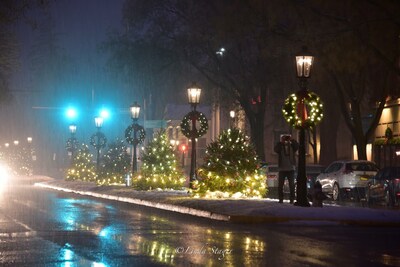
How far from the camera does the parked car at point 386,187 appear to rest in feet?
106

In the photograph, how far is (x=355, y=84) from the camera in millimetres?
45375

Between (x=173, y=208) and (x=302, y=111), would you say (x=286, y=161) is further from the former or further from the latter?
(x=173, y=208)

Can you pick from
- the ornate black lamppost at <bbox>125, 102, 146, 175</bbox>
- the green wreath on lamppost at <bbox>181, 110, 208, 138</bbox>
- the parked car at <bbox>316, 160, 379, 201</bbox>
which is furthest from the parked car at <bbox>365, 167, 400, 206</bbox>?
the ornate black lamppost at <bbox>125, 102, 146, 175</bbox>

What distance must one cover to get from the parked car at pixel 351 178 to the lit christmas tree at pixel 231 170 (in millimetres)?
6601

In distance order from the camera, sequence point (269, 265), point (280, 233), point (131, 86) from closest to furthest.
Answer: point (269, 265)
point (280, 233)
point (131, 86)

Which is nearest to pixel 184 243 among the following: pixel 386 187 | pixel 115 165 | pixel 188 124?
pixel 386 187

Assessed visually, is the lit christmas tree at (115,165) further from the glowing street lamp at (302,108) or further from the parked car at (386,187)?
the glowing street lamp at (302,108)

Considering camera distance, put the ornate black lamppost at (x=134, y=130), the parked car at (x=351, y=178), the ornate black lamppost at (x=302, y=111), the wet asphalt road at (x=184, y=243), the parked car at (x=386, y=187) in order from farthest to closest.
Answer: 1. the ornate black lamppost at (x=134, y=130)
2. the parked car at (x=351, y=178)
3. the parked car at (x=386, y=187)
4. the ornate black lamppost at (x=302, y=111)
5. the wet asphalt road at (x=184, y=243)

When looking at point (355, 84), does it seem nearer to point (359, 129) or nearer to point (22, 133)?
point (359, 129)

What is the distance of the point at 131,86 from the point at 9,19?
82660mm

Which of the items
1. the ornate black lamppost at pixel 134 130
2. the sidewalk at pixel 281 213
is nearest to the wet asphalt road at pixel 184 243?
the sidewalk at pixel 281 213

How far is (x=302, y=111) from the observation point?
2666cm

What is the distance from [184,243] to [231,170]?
14.8 metres

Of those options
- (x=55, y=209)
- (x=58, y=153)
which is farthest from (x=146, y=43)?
(x=58, y=153)
